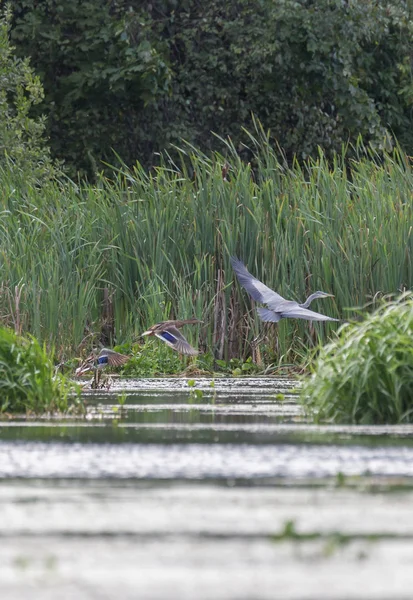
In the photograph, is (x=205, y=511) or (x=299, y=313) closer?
(x=205, y=511)

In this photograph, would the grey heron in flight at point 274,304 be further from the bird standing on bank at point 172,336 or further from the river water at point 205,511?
the river water at point 205,511

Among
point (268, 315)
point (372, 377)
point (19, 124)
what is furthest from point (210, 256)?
point (19, 124)

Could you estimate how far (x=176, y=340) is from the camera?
974 cm

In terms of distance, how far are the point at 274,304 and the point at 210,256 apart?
5.00 ft

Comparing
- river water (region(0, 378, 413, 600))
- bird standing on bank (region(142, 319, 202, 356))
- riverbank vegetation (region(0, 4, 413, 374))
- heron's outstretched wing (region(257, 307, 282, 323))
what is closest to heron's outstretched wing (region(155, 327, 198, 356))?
Answer: bird standing on bank (region(142, 319, 202, 356))

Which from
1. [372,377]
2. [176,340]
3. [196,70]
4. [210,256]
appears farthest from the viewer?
[196,70]

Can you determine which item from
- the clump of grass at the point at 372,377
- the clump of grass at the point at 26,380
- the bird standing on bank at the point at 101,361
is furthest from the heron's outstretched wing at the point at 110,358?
the clump of grass at the point at 372,377

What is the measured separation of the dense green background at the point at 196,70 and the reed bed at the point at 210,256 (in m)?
9.27

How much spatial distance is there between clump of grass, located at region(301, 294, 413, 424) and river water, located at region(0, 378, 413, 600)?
296 mm

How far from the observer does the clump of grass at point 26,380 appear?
677 cm

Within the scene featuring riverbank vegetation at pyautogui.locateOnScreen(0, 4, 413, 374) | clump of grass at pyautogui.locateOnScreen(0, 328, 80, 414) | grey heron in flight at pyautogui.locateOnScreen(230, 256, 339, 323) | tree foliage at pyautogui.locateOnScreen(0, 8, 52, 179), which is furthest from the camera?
tree foliage at pyautogui.locateOnScreen(0, 8, 52, 179)

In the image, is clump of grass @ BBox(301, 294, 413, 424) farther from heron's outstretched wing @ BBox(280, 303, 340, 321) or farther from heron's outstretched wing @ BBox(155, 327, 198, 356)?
heron's outstretched wing @ BBox(155, 327, 198, 356)

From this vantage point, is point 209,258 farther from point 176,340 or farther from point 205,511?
point 205,511

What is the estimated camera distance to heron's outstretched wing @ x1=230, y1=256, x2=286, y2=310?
1016cm
